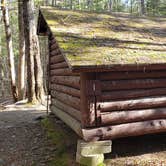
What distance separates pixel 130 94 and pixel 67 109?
233 cm

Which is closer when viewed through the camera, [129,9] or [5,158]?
[5,158]

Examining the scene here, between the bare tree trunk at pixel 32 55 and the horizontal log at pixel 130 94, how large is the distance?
789 cm

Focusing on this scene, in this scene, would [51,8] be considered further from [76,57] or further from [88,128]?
[88,128]

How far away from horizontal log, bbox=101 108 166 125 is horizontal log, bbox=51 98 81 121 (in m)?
0.78

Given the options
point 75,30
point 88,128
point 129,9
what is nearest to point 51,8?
point 75,30

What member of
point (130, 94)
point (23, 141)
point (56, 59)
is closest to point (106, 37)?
point (130, 94)

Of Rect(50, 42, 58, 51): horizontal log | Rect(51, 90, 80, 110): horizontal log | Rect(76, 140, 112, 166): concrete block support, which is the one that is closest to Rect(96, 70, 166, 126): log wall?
Rect(76, 140, 112, 166): concrete block support

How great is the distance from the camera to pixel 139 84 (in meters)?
7.77

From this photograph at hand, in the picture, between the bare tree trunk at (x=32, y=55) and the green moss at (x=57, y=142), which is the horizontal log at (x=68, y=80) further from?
the bare tree trunk at (x=32, y=55)

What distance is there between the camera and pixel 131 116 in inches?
301

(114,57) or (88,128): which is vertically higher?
(114,57)

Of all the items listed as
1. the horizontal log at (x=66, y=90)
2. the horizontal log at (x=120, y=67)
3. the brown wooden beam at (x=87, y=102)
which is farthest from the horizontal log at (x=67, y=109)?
the horizontal log at (x=120, y=67)

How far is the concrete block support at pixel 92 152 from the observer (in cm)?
726

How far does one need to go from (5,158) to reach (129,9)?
50.8m
